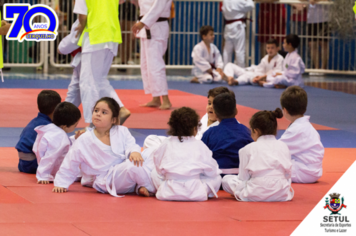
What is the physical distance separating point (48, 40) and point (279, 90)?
5034 mm

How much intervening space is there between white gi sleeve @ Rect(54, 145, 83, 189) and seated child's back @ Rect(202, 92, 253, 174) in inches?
35.3

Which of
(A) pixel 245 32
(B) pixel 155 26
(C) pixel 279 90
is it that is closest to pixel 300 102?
(B) pixel 155 26

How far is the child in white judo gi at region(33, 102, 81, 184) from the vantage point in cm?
391

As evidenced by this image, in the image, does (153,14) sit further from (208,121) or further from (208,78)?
(208,78)

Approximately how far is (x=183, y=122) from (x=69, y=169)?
77cm

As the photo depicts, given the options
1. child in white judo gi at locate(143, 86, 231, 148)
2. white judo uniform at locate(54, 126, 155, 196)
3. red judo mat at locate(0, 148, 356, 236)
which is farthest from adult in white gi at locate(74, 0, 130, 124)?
white judo uniform at locate(54, 126, 155, 196)

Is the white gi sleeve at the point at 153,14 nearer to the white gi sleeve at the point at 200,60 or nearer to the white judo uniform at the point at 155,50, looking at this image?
the white judo uniform at the point at 155,50

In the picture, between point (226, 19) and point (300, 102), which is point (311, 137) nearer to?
point (300, 102)

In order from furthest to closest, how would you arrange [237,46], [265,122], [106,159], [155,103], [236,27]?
[237,46] → [236,27] → [155,103] → [106,159] → [265,122]

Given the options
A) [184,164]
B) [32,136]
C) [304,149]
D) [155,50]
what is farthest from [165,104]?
[184,164]

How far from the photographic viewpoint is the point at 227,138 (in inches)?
152

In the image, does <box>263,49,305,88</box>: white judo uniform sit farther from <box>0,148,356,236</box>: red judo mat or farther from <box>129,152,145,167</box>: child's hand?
<box>129,152,145,167</box>: child's hand

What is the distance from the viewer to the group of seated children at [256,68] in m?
10.5

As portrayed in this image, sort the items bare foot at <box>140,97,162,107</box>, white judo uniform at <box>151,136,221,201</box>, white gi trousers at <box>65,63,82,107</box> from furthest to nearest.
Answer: bare foot at <box>140,97,162,107</box> < white gi trousers at <box>65,63,82,107</box> < white judo uniform at <box>151,136,221,201</box>
